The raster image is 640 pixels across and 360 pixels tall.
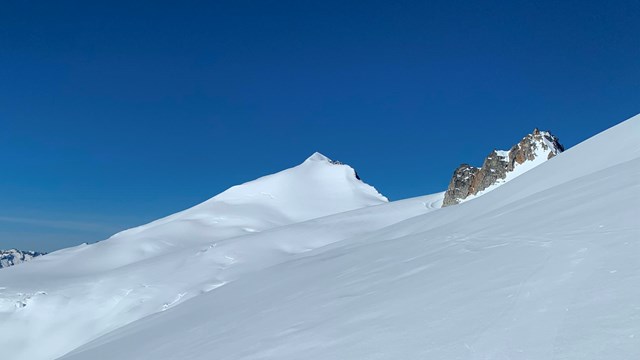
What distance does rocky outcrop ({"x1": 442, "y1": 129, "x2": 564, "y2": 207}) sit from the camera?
5550 centimetres

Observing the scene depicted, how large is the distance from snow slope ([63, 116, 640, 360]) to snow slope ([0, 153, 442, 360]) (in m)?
15.4

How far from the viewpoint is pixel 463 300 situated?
4.71m

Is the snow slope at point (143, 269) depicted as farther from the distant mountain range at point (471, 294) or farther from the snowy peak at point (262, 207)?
the distant mountain range at point (471, 294)

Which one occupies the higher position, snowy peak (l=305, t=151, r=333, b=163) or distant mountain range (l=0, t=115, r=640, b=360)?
snowy peak (l=305, t=151, r=333, b=163)

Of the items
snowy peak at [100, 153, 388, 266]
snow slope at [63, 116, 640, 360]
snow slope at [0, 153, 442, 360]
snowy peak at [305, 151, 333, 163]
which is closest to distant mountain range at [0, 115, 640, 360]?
snow slope at [63, 116, 640, 360]

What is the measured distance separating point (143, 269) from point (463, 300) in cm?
2712

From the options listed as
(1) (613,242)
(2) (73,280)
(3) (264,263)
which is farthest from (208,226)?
(1) (613,242)

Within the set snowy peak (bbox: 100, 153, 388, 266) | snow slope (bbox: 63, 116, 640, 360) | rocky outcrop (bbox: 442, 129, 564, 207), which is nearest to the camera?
snow slope (bbox: 63, 116, 640, 360)

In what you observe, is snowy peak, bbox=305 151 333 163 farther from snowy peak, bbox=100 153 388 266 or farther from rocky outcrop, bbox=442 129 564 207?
rocky outcrop, bbox=442 129 564 207

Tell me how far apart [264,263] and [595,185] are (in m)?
21.0

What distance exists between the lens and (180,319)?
9.30m

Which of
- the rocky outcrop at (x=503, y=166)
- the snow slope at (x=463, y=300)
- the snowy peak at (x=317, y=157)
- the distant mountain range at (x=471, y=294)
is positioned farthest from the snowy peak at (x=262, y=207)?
the snow slope at (x=463, y=300)

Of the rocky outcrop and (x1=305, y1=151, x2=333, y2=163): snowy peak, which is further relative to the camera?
(x1=305, y1=151, x2=333, y2=163): snowy peak

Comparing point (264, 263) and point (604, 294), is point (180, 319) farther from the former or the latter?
point (264, 263)
